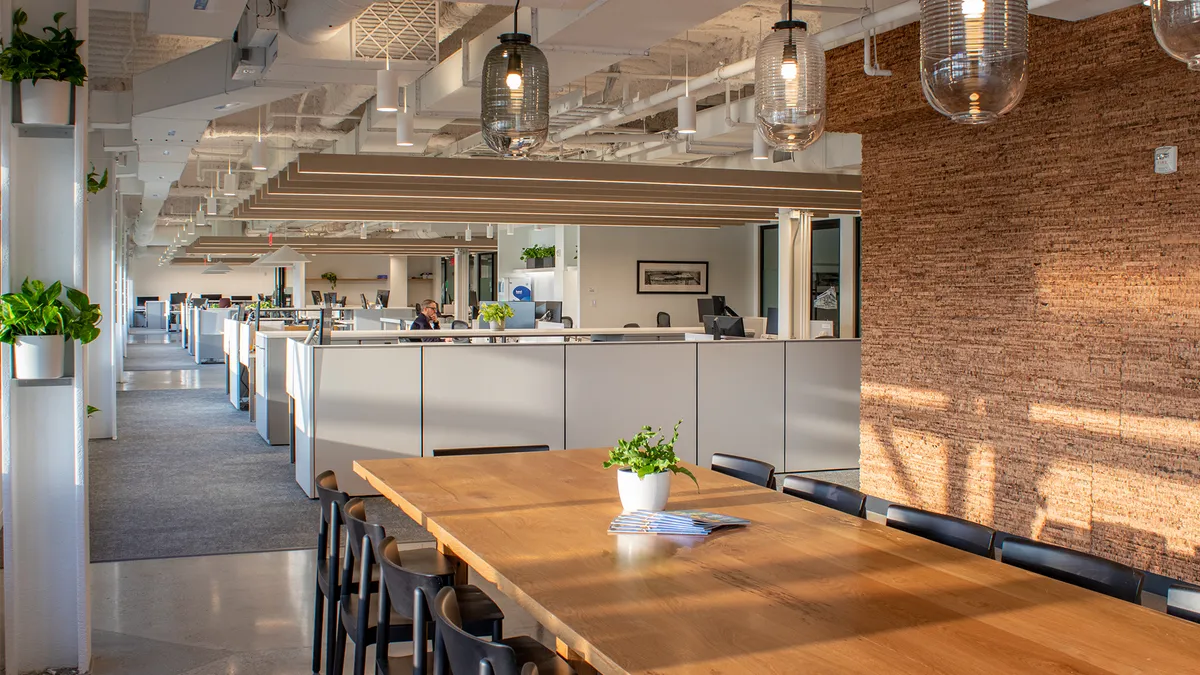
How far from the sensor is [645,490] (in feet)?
11.1

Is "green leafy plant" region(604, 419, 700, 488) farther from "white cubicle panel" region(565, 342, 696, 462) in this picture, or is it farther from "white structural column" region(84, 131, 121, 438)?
"white structural column" region(84, 131, 121, 438)

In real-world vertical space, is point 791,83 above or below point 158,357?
above

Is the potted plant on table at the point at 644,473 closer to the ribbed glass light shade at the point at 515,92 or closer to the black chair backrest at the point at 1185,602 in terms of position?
the ribbed glass light shade at the point at 515,92

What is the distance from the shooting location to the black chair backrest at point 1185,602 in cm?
247

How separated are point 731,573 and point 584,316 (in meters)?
16.5

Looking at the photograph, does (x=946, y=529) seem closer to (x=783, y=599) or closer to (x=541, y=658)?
(x=783, y=599)

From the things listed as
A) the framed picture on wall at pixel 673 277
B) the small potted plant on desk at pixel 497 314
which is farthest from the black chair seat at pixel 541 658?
the framed picture on wall at pixel 673 277

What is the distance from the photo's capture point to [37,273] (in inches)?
165

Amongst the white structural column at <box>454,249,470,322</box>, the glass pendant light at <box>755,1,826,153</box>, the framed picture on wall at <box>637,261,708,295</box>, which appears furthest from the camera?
the white structural column at <box>454,249,470,322</box>

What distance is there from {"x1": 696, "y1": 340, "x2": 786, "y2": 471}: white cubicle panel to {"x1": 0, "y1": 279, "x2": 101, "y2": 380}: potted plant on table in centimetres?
509

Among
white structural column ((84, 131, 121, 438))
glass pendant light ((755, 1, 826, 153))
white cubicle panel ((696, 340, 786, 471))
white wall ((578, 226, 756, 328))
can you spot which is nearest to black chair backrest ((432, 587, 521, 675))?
glass pendant light ((755, 1, 826, 153))

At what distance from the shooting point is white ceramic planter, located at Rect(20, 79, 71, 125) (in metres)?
4.05

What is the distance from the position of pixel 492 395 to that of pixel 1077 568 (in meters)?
5.40

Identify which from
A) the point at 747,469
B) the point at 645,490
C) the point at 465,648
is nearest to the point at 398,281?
the point at 747,469
